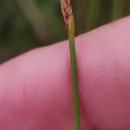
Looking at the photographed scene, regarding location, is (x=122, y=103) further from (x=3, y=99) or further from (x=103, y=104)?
(x=3, y=99)

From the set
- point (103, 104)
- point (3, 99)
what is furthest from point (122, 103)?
point (3, 99)

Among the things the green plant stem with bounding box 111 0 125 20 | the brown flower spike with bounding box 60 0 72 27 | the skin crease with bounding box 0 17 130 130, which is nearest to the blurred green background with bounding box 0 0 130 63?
the green plant stem with bounding box 111 0 125 20

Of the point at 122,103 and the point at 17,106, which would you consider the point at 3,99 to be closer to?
the point at 17,106

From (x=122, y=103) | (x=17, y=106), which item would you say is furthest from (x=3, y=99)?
(x=122, y=103)

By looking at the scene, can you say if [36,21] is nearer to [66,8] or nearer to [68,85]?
[68,85]

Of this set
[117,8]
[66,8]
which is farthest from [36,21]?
[66,8]

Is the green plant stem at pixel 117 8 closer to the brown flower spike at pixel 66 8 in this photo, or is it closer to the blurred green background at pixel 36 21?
the blurred green background at pixel 36 21
